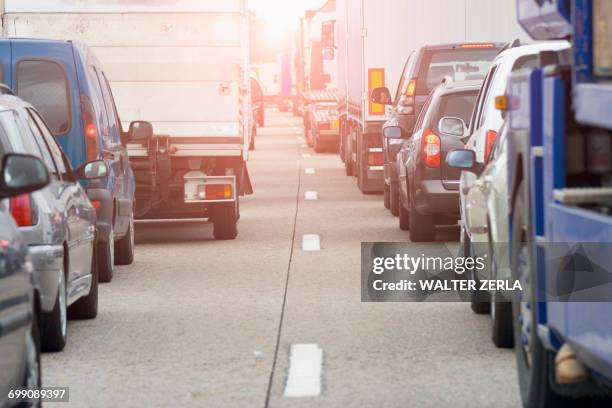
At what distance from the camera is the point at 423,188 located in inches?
624

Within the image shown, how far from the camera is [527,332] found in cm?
718

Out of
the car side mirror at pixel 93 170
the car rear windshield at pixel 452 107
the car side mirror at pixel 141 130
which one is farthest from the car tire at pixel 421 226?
the car side mirror at pixel 93 170

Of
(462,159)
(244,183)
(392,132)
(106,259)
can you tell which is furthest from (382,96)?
(462,159)

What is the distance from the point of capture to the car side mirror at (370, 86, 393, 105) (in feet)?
73.6

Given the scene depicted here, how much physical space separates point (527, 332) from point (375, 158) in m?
17.3

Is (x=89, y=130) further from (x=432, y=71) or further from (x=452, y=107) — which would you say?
(x=432, y=71)

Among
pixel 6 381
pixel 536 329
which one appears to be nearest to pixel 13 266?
pixel 6 381

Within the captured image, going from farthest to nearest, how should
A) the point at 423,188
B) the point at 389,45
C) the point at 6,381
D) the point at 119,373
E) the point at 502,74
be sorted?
the point at 389,45 → the point at 423,188 → the point at 502,74 → the point at 119,373 → the point at 6,381

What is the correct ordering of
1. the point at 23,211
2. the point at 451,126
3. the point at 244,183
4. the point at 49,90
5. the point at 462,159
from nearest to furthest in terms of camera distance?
the point at 23,211
the point at 462,159
the point at 49,90
the point at 451,126
the point at 244,183

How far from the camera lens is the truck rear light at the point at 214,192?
17.0m

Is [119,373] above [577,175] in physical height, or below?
below

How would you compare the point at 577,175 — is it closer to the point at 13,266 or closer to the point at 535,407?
the point at 535,407

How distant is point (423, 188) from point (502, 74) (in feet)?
11.8

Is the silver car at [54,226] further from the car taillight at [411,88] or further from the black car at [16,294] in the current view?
the car taillight at [411,88]
